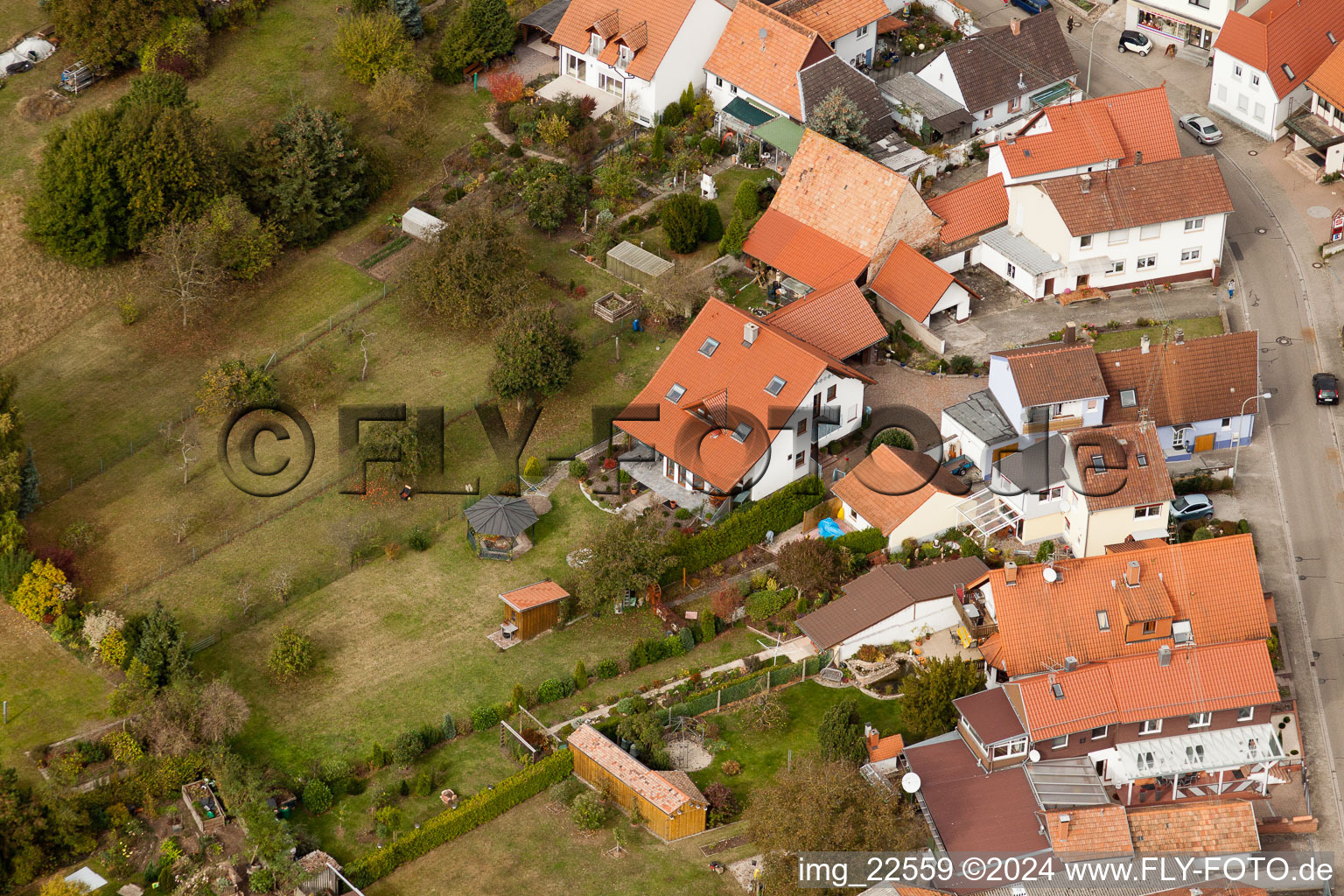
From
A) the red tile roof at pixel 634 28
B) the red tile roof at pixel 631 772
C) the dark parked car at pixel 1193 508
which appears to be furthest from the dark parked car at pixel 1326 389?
the red tile roof at pixel 634 28

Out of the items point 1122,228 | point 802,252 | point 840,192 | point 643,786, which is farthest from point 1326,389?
point 643,786

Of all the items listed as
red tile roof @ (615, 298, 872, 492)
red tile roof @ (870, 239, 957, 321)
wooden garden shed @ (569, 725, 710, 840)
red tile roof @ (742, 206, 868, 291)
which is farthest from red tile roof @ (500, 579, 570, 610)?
red tile roof @ (870, 239, 957, 321)

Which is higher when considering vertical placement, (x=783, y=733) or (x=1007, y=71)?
(x=1007, y=71)

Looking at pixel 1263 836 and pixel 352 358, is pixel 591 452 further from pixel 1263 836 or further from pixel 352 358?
pixel 1263 836

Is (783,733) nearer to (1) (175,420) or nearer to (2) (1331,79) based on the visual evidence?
(1) (175,420)

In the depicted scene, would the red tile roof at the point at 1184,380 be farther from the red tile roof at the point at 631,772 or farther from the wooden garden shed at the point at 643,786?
the red tile roof at the point at 631,772
